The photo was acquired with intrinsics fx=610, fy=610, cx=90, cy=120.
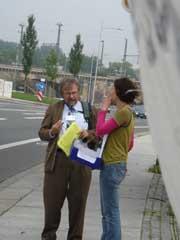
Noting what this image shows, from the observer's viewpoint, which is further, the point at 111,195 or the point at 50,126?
the point at 50,126

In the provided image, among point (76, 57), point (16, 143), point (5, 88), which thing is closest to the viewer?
point (16, 143)

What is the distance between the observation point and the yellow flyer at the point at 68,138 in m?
5.34

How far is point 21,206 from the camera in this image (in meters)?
8.27

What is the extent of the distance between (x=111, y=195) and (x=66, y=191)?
570 millimetres

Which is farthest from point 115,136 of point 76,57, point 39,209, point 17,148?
point 76,57

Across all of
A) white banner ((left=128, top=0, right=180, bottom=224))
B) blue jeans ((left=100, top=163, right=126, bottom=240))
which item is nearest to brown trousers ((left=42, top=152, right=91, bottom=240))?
blue jeans ((left=100, top=163, right=126, bottom=240))

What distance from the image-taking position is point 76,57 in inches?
2781

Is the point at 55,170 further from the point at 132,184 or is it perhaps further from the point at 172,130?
the point at 132,184

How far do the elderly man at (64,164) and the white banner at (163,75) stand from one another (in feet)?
14.2

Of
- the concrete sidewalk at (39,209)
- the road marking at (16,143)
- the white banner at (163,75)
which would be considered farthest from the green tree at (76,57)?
the white banner at (163,75)

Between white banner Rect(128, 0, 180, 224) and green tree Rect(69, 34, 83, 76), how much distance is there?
6836 cm

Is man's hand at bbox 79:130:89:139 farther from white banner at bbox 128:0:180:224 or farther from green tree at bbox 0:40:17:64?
green tree at bbox 0:40:17:64

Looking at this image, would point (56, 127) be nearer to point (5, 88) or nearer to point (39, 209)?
point (39, 209)

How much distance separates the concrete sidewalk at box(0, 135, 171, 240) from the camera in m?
6.86
